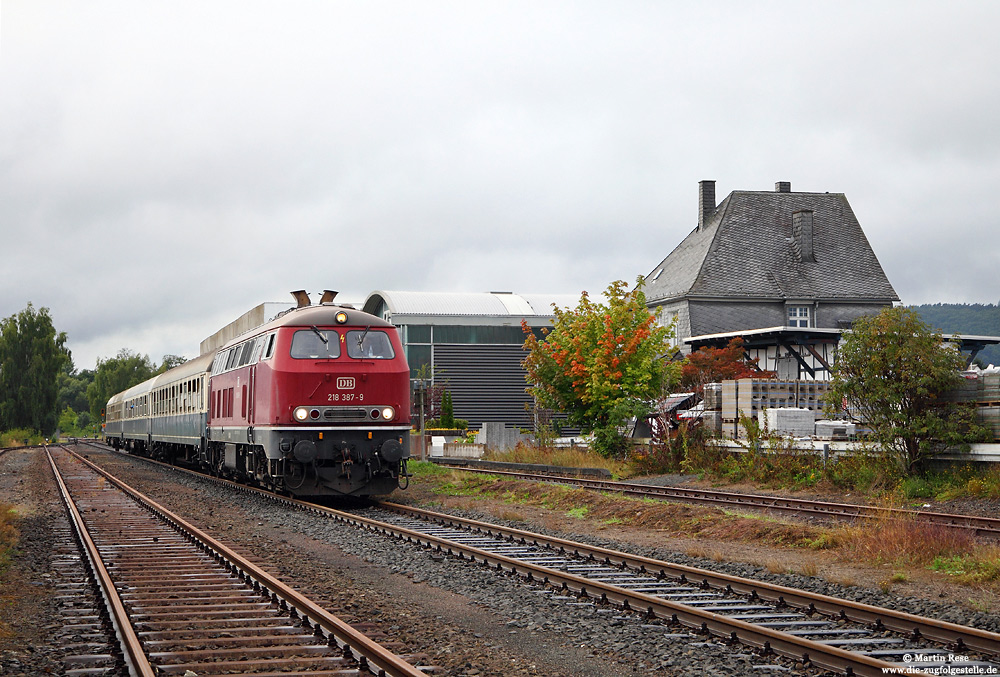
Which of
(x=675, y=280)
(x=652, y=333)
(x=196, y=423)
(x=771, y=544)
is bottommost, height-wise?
(x=771, y=544)

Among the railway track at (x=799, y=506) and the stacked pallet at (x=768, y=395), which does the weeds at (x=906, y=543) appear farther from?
the stacked pallet at (x=768, y=395)

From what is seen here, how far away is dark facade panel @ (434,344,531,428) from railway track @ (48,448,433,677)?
36.4 m

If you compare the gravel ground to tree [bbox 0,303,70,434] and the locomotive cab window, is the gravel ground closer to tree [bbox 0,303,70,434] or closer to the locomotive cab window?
the locomotive cab window

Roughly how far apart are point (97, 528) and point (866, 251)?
45379mm

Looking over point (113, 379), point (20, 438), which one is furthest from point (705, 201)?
point (113, 379)

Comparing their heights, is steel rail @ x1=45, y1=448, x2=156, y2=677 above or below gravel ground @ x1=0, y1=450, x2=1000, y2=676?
above

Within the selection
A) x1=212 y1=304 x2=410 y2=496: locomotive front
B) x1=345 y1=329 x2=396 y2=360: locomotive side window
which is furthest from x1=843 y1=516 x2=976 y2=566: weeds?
x1=345 y1=329 x2=396 y2=360: locomotive side window

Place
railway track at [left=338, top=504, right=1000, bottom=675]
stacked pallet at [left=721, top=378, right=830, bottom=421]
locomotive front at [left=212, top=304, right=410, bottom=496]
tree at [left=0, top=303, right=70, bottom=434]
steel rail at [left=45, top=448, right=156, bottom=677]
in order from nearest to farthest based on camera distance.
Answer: steel rail at [left=45, top=448, right=156, bottom=677], railway track at [left=338, top=504, right=1000, bottom=675], locomotive front at [left=212, top=304, right=410, bottom=496], stacked pallet at [left=721, top=378, right=830, bottom=421], tree at [left=0, top=303, right=70, bottom=434]

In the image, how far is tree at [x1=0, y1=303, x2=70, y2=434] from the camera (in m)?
79.2

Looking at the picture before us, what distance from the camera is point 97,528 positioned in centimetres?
1522

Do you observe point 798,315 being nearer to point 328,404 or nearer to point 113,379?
point 328,404

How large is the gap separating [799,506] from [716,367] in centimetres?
2302

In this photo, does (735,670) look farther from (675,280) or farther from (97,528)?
(675,280)

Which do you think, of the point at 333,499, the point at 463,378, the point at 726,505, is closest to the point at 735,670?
the point at 726,505
